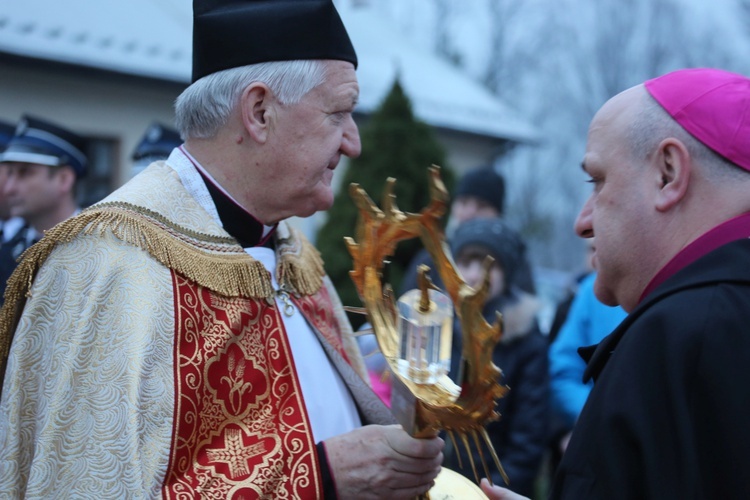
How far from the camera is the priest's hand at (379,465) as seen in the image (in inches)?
91.0

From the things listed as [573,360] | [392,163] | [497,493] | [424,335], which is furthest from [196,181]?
[392,163]

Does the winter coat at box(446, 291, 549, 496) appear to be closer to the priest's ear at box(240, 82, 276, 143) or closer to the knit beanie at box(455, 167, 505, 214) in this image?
the knit beanie at box(455, 167, 505, 214)

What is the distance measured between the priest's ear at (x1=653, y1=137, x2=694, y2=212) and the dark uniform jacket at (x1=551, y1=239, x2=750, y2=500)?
20 cm

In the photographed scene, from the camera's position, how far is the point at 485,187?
6.16 meters

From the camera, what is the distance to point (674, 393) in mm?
1666

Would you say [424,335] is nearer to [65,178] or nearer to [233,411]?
[233,411]

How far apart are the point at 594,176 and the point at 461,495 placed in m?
0.97

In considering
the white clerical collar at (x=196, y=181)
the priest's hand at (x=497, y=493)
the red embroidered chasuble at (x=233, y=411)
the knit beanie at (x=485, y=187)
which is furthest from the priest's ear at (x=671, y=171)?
the knit beanie at (x=485, y=187)

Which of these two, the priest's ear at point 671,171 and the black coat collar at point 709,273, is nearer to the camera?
the black coat collar at point 709,273

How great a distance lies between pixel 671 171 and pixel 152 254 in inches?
51.8

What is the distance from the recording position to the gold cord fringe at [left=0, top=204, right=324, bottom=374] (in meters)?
2.37

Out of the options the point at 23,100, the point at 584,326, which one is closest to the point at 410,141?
the point at 23,100

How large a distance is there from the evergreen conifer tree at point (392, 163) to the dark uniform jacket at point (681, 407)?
656 cm

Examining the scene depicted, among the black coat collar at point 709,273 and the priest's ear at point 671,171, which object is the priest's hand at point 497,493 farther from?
the priest's ear at point 671,171
